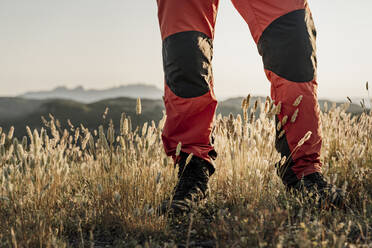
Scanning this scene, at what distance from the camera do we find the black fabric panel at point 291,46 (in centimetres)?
179

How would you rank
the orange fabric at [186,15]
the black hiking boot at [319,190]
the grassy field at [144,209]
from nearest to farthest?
1. the grassy field at [144,209]
2. the black hiking boot at [319,190]
3. the orange fabric at [186,15]

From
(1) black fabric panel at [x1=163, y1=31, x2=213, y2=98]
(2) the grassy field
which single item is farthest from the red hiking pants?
(2) the grassy field

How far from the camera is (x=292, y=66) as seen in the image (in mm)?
1794

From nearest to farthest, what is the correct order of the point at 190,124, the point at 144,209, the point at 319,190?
the point at 144,209 → the point at 319,190 → the point at 190,124

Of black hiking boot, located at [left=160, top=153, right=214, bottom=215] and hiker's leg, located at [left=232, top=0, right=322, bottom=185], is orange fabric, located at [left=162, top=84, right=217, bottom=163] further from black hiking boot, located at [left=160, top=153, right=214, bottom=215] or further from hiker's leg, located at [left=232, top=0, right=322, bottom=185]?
hiker's leg, located at [left=232, top=0, right=322, bottom=185]

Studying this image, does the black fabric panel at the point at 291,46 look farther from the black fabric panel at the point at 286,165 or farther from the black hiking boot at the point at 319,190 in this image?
the black hiking boot at the point at 319,190

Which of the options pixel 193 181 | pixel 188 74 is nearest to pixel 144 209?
pixel 193 181

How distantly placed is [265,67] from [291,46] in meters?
0.19

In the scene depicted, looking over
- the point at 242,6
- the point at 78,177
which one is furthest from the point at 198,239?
the point at 242,6

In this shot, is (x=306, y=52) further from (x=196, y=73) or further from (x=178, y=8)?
(x=178, y=8)

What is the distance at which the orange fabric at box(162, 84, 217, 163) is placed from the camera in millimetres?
1854

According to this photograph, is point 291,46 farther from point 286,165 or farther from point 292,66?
point 286,165

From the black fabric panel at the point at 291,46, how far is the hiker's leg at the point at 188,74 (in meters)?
0.34

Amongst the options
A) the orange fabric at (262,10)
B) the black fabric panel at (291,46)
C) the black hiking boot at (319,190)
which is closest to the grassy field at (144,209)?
the black hiking boot at (319,190)
